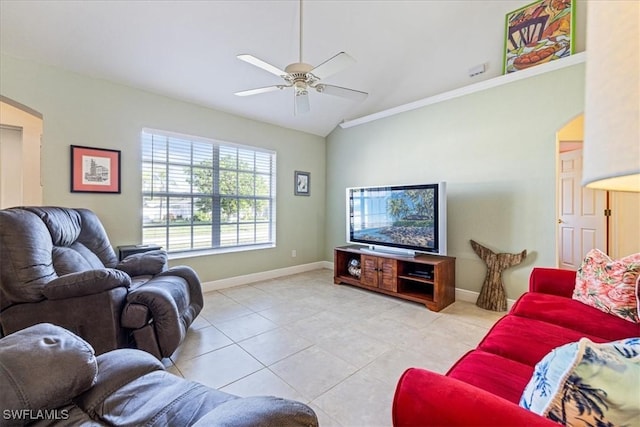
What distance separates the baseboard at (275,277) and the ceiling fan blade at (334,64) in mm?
3012

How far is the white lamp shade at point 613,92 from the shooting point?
25cm

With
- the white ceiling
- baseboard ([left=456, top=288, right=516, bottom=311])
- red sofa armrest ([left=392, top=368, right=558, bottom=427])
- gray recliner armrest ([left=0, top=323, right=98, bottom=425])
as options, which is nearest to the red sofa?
red sofa armrest ([left=392, top=368, right=558, bottom=427])

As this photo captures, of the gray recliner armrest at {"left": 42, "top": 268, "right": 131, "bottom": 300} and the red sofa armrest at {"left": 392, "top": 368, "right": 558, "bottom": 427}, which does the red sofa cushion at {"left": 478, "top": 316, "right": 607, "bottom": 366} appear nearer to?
the red sofa armrest at {"left": 392, "top": 368, "right": 558, "bottom": 427}

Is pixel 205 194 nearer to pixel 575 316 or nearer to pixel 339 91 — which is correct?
pixel 339 91

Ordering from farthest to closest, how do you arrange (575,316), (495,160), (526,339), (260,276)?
1. (260,276)
2. (495,160)
3. (575,316)
4. (526,339)

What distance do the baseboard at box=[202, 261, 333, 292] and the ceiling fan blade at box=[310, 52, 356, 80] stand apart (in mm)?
3078

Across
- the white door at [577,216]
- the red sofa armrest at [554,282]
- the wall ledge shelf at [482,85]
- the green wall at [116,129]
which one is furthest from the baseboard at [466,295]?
the green wall at [116,129]

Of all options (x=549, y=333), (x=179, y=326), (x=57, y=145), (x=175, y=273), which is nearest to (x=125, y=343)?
(x=179, y=326)

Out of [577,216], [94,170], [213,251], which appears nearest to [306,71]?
[94,170]

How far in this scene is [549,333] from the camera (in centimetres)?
151

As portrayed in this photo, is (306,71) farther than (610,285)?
Yes

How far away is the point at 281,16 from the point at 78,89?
231 cm

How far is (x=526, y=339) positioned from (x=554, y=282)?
1045mm

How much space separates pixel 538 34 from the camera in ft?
9.62
